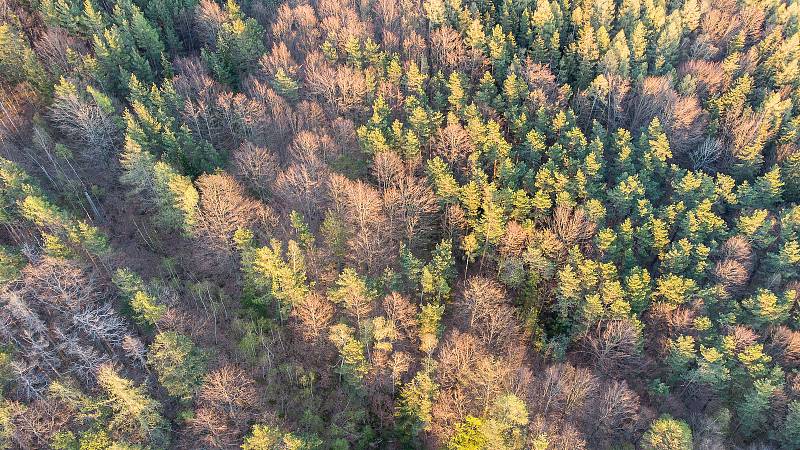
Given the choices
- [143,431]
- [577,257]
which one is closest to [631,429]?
[577,257]

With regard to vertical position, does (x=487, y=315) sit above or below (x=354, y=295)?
below

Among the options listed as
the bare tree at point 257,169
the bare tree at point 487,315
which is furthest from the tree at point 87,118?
the bare tree at point 487,315

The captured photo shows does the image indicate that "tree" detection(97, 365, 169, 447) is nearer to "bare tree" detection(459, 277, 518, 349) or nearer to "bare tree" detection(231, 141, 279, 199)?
"bare tree" detection(231, 141, 279, 199)

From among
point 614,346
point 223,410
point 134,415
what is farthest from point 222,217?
point 614,346

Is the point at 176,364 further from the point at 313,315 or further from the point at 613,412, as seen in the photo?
the point at 613,412

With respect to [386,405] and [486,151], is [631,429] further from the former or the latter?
[486,151]
